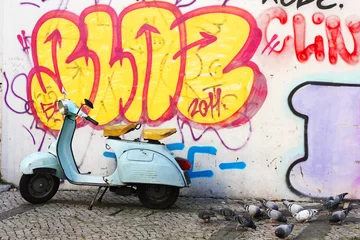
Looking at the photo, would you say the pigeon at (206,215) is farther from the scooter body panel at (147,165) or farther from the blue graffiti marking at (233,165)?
the blue graffiti marking at (233,165)

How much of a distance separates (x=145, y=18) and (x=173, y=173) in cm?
216

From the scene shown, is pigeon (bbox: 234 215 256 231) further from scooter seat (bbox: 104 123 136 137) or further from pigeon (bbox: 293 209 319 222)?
scooter seat (bbox: 104 123 136 137)

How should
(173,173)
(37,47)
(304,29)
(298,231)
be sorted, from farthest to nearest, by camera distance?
(37,47)
(304,29)
(173,173)
(298,231)

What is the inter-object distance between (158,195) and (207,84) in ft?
5.23

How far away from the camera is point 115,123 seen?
874cm

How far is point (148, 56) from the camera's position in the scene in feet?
28.4

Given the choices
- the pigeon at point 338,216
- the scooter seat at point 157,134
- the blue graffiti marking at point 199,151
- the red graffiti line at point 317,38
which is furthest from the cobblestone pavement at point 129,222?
the red graffiti line at point 317,38

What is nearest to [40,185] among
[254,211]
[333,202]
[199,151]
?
[199,151]

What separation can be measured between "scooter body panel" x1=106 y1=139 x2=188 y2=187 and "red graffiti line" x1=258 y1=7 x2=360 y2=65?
1945mm

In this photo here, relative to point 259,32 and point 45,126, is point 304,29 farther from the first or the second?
point 45,126

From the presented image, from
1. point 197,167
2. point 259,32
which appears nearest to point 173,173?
point 197,167

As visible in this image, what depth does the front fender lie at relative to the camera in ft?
25.5

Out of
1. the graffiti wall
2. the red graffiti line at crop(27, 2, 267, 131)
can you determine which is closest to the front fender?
the graffiti wall

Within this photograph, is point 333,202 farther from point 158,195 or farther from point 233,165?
point 158,195
